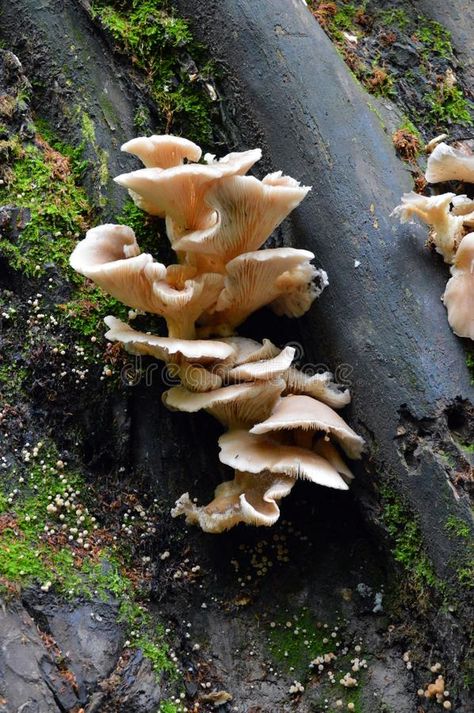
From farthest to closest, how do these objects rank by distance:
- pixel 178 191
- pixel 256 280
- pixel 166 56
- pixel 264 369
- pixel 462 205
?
pixel 166 56
pixel 462 205
pixel 256 280
pixel 178 191
pixel 264 369

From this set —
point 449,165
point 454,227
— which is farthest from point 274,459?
point 449,165

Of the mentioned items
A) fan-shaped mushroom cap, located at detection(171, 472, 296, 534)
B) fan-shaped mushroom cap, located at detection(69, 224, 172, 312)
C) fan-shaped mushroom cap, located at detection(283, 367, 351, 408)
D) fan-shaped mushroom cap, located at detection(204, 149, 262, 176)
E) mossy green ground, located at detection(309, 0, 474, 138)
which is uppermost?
mossy green ground, located at detection(309, 0, 474, 138)

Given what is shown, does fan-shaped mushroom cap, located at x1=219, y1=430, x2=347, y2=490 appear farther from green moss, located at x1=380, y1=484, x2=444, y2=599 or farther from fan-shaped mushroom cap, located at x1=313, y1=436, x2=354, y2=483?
green moss, located at x1=380, y1=484, x2=444, y2=599

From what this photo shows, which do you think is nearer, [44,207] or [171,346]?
[171,346]

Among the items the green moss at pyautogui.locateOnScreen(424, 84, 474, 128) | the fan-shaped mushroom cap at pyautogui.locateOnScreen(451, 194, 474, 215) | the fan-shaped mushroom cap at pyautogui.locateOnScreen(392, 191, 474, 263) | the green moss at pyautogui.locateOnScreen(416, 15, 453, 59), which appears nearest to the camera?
the fan-shaped mushroom cap at pyautogui.locateOnScreen(392, 191, 474, 263)

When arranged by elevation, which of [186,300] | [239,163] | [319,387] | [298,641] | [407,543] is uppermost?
[239,163]

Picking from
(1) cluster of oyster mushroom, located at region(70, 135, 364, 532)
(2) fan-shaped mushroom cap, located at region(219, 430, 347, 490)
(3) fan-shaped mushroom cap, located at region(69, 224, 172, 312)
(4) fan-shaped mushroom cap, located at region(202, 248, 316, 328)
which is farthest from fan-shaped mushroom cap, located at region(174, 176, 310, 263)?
(2) fan-shaped mushroom cap, located at region(219, 430, 347, 490)

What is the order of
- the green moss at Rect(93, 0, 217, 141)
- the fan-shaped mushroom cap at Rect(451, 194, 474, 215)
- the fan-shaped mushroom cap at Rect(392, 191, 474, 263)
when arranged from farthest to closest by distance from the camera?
the green moss at Rect(93, 0, 217, 141)
the fan-shaped mushroom cap at Rect(451, 194, 474, 215)
the fan-shaped mushroom cap at Rect(392, 191, 474, 263)

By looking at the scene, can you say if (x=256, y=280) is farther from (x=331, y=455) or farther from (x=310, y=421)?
(x=331, y=455)
